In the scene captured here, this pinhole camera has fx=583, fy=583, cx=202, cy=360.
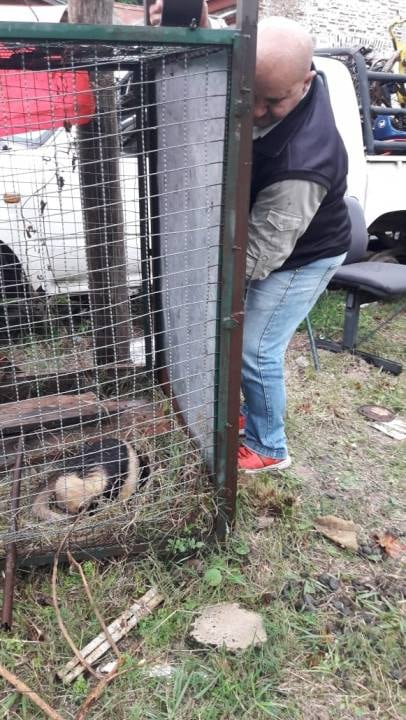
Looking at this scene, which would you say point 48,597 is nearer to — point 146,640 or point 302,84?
point 146,640

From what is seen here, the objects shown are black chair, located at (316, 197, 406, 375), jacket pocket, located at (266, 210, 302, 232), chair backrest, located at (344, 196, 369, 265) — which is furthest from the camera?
chair backrest, located at (344, 196, 369, 265)

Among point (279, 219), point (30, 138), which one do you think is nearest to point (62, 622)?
point (279, 219)

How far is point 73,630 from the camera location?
191cm

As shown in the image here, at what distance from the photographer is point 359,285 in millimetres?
3996

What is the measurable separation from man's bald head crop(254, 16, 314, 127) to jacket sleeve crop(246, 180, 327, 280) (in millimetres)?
267

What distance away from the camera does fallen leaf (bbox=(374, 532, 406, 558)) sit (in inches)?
92.0

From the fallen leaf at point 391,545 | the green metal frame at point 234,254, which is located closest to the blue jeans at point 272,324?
the green metal frame at point 234,254

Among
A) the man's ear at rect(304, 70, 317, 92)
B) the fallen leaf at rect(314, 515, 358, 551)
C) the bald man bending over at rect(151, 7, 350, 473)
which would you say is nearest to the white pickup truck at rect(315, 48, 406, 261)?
the bald man bending over at rect(151, 7, 350, 473)

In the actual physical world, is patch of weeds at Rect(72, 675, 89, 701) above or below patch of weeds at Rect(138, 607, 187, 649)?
above

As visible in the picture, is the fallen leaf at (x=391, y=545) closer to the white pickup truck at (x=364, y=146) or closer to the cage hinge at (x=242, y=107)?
the cage hinge at (x=242, y=107)

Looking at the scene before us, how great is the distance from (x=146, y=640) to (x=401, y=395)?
2.42 metres

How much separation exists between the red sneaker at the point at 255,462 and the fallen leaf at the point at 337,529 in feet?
1.09

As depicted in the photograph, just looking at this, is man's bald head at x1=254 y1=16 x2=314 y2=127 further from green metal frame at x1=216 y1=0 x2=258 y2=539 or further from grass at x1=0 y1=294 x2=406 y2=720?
grass at x1=0 y1=294 x2=406 y2=720

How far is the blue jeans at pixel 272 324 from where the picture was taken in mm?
2301
